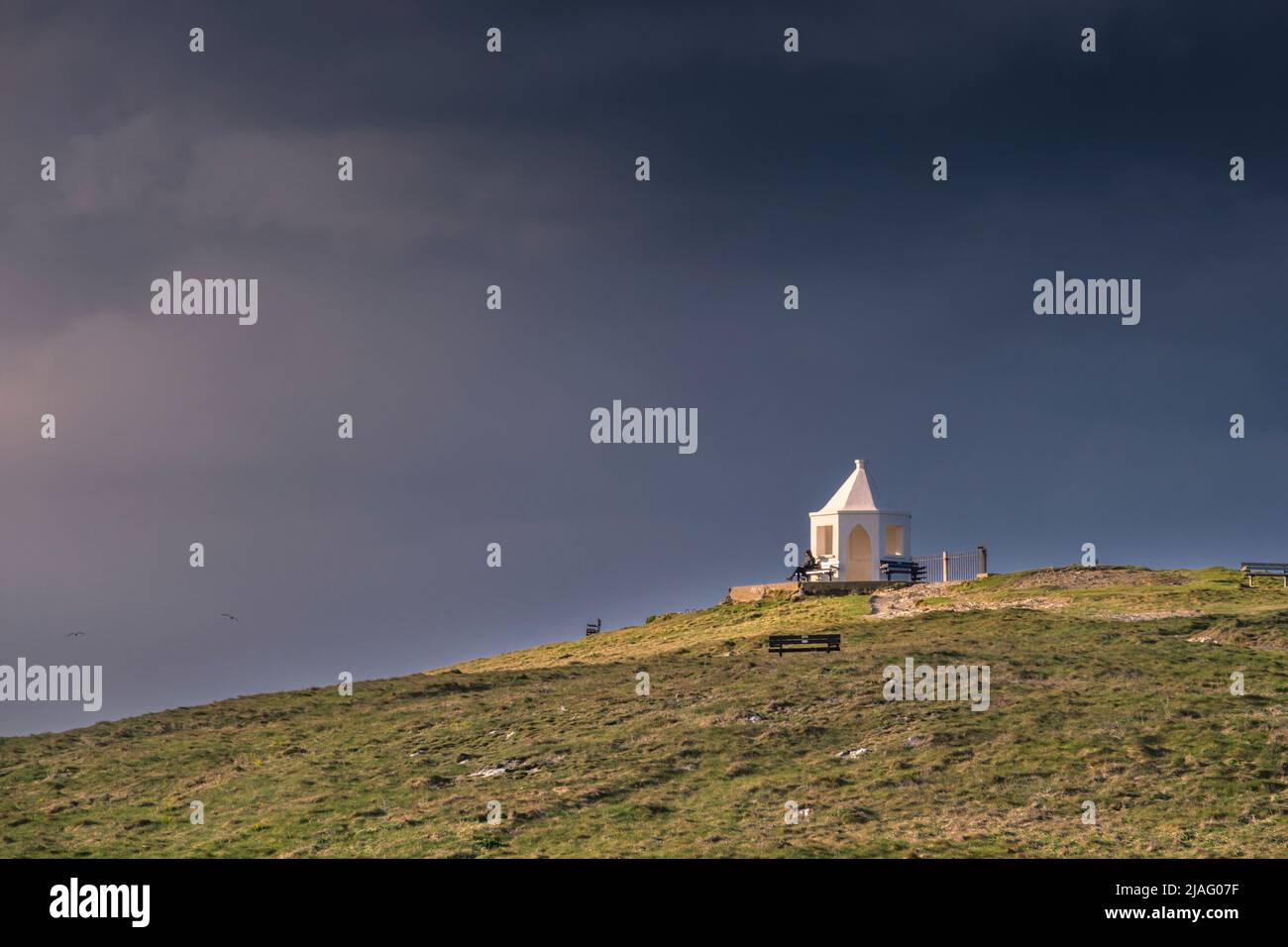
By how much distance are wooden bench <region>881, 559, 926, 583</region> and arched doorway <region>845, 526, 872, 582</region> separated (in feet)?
3.30

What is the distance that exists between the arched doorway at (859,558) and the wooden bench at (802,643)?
86.9ft

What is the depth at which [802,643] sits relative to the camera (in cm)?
5306

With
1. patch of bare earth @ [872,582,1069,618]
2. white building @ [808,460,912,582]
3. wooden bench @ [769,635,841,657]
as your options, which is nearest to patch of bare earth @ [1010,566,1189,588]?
patch of bare earth @ [872,582,1069,618]

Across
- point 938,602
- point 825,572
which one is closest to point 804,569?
point 825,572

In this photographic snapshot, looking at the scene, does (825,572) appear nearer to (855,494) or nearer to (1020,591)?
(855,494)

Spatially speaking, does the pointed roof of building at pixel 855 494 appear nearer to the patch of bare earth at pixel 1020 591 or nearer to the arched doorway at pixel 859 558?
the arched doorway at pixel 859 558

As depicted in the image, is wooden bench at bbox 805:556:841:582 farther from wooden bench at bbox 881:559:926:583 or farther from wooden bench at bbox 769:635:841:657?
wooden bench at bbox 769:635:841:657

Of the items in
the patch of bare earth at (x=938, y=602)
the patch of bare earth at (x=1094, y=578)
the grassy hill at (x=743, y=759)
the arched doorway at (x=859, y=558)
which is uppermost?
the arched doorway at (x=859, y=558)

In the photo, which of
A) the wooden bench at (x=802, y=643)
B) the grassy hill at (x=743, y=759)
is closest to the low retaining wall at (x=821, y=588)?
the grassy hill at (x=743, y=759)

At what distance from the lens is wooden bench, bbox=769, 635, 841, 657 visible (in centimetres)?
5244

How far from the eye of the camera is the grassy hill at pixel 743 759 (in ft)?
102
